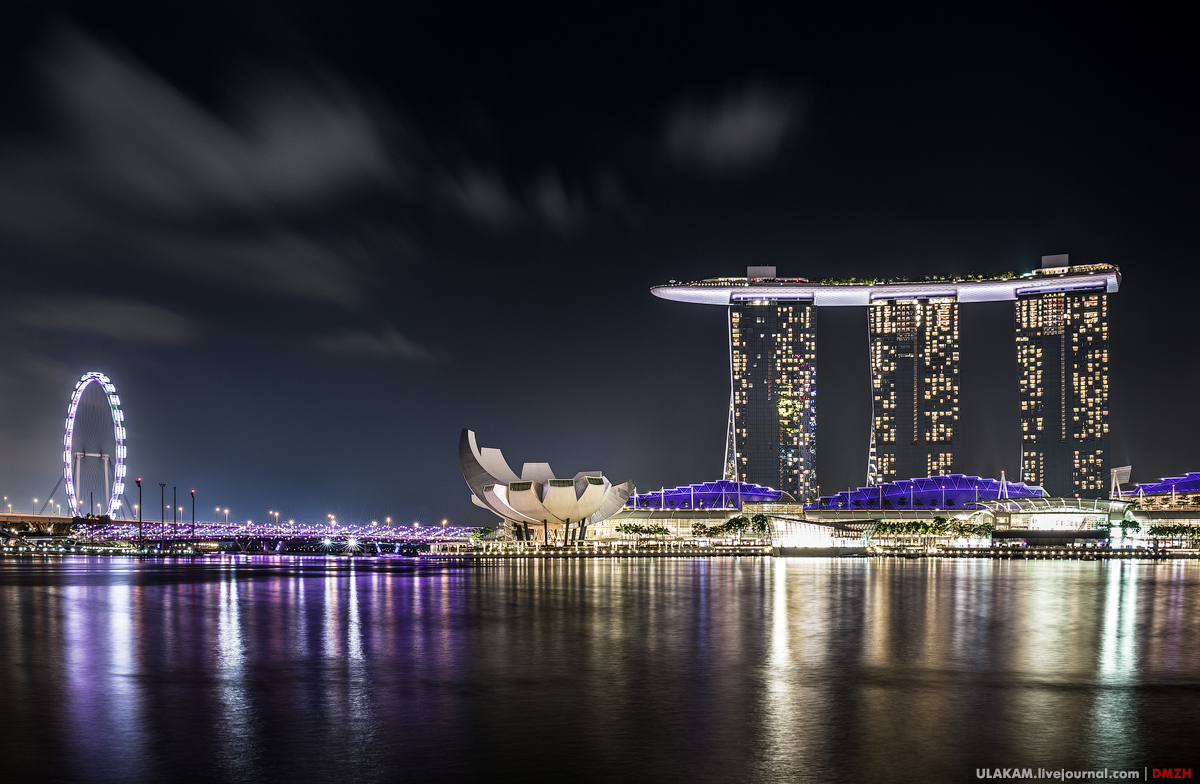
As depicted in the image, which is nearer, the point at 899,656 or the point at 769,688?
the point at 769,688

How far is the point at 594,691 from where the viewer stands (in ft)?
62.1

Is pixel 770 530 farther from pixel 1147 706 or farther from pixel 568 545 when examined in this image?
pixel 1147 706

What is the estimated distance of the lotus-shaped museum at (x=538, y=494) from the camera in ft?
380

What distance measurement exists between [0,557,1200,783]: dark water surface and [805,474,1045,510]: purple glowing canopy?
445 ft

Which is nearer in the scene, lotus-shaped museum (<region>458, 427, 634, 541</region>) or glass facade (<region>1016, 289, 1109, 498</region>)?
lotus-shaped museum (<region>458, 427, 634, 541</region>)

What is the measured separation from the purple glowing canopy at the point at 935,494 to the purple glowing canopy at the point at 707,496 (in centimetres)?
938

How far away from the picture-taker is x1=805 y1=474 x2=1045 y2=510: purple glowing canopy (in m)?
170

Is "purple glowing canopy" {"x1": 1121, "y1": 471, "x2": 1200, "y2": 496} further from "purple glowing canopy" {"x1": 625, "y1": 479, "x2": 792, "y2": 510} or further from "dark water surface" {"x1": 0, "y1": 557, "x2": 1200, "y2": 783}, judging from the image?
"dark water surface" {"x1": 0, "y1": 557, "x2": 1200, "y2": 783}

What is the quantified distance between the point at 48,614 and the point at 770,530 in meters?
118

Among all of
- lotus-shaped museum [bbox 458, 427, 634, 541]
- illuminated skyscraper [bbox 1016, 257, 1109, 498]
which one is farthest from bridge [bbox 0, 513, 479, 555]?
illuminated skyscraper [bbox 1016, 257, 1109, 498]

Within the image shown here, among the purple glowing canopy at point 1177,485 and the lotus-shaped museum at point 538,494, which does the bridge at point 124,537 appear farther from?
the purple glowing canopy at point 1177,485

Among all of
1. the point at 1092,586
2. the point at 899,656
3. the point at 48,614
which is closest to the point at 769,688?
the point at 899,656

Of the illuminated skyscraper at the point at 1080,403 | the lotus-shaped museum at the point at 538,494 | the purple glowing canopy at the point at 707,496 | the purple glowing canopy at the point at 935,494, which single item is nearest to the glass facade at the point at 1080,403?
the illuminated skyscraper at the point at 1080,403

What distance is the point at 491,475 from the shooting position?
119500 mm
